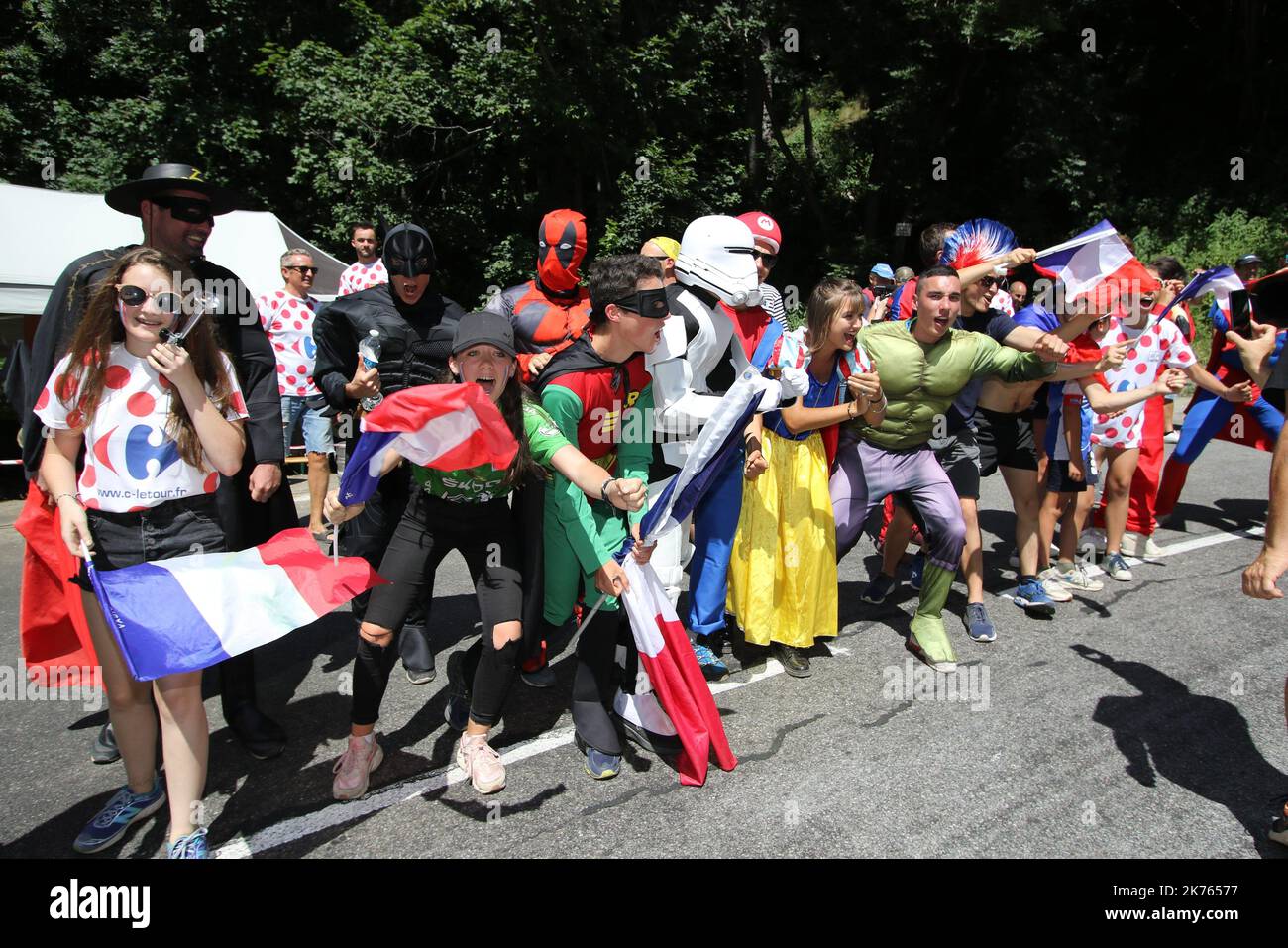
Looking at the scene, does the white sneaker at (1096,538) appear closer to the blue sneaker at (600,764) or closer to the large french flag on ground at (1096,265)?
the large french flag on ground at (1096,265)

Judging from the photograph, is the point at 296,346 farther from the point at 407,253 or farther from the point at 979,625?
the point at 979,625

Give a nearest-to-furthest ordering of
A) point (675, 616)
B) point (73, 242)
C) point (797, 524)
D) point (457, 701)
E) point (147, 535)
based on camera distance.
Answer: point (147, 535) < point (675, 616) < point (457, 701) < point (797, 524) < point (73, 242)

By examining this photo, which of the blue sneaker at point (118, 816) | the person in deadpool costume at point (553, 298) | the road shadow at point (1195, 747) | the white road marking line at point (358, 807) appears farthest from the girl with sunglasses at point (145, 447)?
the road shadow at point (1195, 747)

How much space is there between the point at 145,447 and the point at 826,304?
116 inches

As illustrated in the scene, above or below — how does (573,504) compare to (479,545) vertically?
above

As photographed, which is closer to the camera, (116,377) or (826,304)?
(116,377)

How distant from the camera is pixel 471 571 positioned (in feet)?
10.8

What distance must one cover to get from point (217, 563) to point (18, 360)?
142cm

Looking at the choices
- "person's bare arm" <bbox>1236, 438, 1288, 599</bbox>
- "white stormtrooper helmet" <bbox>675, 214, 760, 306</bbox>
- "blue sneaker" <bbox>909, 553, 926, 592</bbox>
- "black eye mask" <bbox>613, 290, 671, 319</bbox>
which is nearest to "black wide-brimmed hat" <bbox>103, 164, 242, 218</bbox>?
"person's bare arm" <bbox>1236, 438, 1288, 599</bbox>

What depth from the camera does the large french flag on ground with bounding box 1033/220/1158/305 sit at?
4.23 m

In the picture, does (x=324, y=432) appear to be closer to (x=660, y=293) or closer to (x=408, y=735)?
(x=408, y=735)

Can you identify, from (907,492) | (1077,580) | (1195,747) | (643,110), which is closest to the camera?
(1195,747)

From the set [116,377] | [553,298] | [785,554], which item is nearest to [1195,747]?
[785,554]

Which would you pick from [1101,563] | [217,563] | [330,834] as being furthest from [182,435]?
[1101,563]
